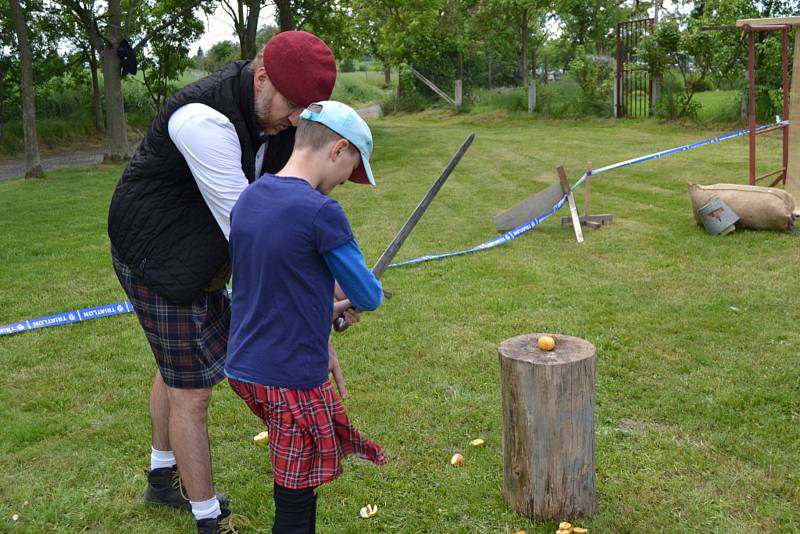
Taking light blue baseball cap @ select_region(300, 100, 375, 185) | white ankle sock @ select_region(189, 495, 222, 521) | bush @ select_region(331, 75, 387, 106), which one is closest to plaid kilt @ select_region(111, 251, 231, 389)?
white ankle sock @ select_region(189, 495, 222, 521)

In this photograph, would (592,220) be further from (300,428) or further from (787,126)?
(300,428)

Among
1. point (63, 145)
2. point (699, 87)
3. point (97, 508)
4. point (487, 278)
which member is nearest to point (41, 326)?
point (97, 508)

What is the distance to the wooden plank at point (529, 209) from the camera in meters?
9.73

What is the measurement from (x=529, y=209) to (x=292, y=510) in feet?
24.7

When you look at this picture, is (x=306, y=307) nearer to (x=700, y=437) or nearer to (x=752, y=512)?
(x=752, y=512)

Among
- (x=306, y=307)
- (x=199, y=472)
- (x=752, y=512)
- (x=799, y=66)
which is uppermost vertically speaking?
(x=799, y=66)

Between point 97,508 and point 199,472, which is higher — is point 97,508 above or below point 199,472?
below

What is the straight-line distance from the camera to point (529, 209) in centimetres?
977

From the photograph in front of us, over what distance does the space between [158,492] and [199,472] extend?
2.20 ft

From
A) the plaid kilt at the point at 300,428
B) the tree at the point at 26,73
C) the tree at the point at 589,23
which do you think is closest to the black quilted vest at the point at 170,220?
the plaid kilt at the point at 300,428

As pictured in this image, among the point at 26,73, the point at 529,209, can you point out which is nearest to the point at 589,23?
the point at 26,73

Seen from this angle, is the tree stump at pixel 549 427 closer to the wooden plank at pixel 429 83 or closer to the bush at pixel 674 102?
the bush at pixel 674 102

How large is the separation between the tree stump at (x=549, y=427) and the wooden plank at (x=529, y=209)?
20.6 ft

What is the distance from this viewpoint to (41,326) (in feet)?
21.9
